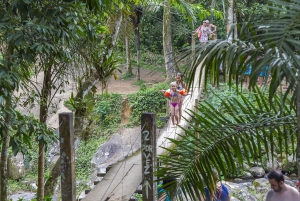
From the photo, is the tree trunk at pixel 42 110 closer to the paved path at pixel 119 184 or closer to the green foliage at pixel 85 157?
the paved path at pixel 119 184

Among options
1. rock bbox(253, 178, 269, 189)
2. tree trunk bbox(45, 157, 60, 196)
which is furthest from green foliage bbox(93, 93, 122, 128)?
tree trunk bbox(45, 157, 60, 196)

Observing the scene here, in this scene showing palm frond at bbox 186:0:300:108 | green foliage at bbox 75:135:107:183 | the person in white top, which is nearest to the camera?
palm frond at bbox 186:0:300:108

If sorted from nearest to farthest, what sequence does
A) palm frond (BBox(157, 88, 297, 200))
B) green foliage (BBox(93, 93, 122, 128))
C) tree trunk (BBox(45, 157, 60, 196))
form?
palm frond (BBox(157, 88, 297, 200))
tree trunk (BBox(45, 157, 60, 196))
green foliage (BBox(93, 93, 122, 128))

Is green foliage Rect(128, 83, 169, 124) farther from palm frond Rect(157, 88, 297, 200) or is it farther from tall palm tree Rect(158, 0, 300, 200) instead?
palm frond Rect(157, 88, 297, 200)

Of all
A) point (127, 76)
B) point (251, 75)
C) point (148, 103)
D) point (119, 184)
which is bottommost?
point (148, 103)

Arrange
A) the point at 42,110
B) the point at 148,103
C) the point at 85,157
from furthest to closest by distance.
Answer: the point at 148,103 → the point at 85,157 → the point at 42,110

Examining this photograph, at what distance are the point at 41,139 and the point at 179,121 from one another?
3296mm

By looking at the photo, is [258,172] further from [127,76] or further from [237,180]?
[127,76]

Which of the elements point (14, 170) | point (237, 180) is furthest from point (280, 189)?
point (14, 170)

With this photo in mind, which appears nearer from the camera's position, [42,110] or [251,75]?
[251,75]

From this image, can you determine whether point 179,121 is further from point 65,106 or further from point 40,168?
point 65,106

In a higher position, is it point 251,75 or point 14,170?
point 251,75

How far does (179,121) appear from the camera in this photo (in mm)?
6262

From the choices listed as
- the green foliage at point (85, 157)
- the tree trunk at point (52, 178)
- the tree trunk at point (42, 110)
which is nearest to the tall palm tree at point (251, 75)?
the tree trunk at point (42, 110)
